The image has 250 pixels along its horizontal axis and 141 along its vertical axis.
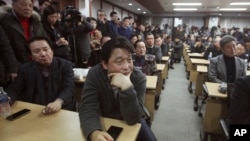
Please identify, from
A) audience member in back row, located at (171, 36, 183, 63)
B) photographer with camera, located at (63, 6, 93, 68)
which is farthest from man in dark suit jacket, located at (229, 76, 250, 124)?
audience member in back row, located at (171, 36, 183, 63)

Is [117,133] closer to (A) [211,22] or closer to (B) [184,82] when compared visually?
(B) [184,82]

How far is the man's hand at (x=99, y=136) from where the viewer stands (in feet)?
3.14

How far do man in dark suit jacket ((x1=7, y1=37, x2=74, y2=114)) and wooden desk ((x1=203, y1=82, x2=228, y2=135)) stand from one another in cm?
150

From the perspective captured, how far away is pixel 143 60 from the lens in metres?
3.04

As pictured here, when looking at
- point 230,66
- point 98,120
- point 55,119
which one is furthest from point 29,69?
point 230,66

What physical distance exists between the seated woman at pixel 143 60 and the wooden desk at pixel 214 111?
999 mm

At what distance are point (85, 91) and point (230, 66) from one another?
2.29 m

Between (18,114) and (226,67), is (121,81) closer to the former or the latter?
(18,114)

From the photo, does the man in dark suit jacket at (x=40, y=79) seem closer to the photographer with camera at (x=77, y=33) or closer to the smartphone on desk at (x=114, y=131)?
the smartphone on desk at (x=114, y=131)

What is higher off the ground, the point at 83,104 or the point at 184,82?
the point at 83,104

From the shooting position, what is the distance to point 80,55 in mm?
3264

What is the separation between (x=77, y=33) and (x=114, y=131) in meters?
2.40

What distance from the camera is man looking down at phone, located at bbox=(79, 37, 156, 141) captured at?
41.8 inches

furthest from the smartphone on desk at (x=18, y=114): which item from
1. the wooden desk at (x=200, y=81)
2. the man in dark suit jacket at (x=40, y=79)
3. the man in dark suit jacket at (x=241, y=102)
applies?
the wooden desk at (x=200, y=81)
